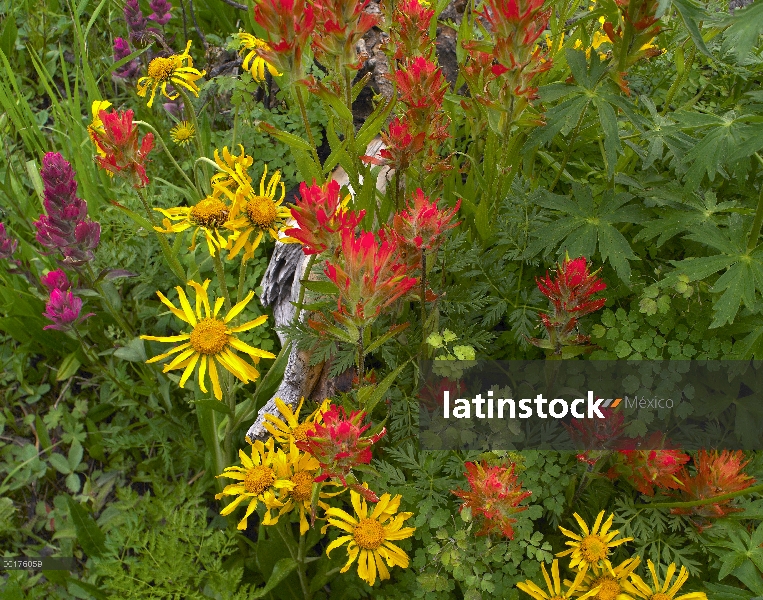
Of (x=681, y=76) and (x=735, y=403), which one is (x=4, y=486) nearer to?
(x=735, y=403)

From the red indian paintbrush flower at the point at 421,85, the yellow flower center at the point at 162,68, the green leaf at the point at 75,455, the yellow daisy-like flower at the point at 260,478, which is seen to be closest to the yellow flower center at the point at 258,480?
the yellow daisy-like flower at the point at 260,478

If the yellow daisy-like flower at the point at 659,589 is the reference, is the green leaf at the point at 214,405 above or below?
above

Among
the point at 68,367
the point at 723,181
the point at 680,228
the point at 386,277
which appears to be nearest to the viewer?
the point at 386,277

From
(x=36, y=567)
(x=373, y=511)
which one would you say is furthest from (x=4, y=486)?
(x=373, y=511)

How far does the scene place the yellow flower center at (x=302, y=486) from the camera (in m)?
1.63

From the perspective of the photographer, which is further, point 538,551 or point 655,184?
point 655,184

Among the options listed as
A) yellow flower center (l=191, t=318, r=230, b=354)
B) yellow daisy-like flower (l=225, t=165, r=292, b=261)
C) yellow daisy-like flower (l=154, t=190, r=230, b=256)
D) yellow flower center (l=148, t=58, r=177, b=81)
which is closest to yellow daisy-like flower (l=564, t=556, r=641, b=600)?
yellow flower center (l=191, t=318, r=230, b=354)

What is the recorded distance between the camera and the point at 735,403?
5.74 feet

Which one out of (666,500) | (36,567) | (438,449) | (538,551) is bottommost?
(36,567)

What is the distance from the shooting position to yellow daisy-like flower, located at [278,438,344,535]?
1.62 m

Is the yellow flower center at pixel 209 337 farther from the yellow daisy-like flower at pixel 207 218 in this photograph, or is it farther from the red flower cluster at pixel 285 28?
the red flower cluster at pixel 285 28

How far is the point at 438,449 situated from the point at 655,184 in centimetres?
102

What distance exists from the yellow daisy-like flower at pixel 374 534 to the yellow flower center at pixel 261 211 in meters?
0.85

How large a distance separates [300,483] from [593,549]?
763 millimetres
